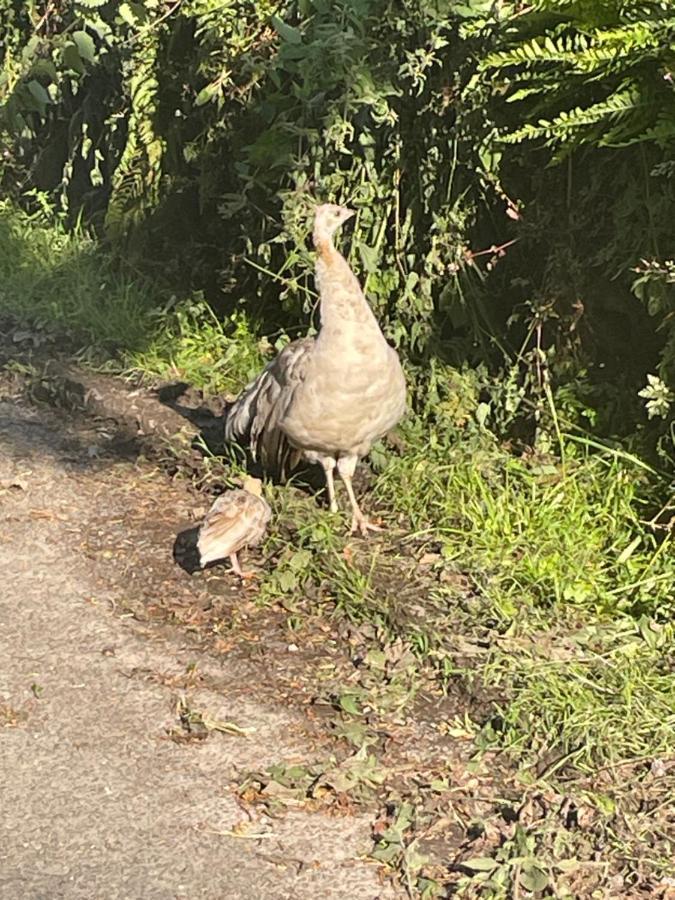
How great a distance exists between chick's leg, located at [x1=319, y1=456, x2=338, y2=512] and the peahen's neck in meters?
0.52

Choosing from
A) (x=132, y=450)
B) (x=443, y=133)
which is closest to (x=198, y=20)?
(x=443, y=133)

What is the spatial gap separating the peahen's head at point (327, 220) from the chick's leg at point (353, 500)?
A: 86 cm

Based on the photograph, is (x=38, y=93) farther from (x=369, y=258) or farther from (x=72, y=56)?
(x=369, y=258)

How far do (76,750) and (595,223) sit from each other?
2.78 metres

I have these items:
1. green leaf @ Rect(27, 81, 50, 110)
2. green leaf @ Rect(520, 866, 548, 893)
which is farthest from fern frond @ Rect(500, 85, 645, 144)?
green leaf @ Rect(27, 81, 50, 110)

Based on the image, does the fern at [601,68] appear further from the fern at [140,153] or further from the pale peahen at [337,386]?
the fern at [140,153]

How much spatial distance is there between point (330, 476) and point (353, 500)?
0.47ft

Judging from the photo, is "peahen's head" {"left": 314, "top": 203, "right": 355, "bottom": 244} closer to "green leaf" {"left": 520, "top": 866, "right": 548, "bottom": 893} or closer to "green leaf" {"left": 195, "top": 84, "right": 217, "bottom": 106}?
"green leaf" {"left": 195, "top": 84, "right": 217, "bottom": 106}

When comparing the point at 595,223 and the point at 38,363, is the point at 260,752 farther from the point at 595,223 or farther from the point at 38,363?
the point at 38,363

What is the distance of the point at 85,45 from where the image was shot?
767 cm

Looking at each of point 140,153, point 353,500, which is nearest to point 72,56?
point 140,153

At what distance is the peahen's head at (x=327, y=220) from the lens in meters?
5.35

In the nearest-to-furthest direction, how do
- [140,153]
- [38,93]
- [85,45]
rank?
[140,153]
[85,45]
[38,93]

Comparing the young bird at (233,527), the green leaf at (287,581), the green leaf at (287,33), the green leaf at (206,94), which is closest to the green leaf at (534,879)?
the green leaf at (287,581)
